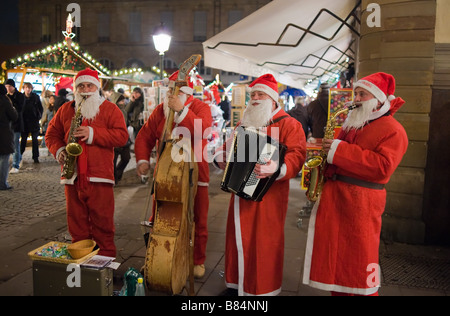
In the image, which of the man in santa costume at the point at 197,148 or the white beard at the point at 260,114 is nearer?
the white beard at the point at 260,114

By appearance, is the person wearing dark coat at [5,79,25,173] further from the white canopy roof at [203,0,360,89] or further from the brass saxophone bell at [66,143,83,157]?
the brass saxophone bell at [66,143,83,157]

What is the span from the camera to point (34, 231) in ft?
17.7

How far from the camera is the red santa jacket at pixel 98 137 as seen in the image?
3881 millimetres

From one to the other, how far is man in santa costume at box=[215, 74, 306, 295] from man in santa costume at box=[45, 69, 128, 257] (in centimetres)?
134

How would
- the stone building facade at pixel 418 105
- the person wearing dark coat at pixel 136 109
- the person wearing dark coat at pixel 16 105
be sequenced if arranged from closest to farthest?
the stone building facade at pixel 418 105 < the person wearing dark coat at pixel 16 105 < the person wearing dark coat at pixel 136 109

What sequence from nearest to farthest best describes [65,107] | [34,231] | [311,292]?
[311,292], [65,107], [34,231]

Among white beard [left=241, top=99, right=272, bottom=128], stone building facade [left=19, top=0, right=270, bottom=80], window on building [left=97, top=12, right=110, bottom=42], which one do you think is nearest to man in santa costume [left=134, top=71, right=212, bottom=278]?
white beard [left=241, top=99, right=272, bottom=128]

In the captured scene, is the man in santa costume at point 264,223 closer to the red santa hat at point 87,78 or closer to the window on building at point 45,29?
the red santa hat at point 87,78

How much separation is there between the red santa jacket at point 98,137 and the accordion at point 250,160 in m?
1.30

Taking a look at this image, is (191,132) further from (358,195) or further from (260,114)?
(358,195)

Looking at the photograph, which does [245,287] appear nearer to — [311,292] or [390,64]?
[311,292]

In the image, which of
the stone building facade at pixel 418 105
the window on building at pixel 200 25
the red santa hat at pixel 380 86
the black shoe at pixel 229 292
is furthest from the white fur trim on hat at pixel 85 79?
the window on building at pixel 200 25
